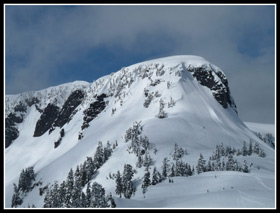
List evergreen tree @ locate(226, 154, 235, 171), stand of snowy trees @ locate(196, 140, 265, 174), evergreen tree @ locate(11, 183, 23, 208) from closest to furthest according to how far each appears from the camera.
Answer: stand of snowy trees @ locate(196, 140, 265, 174)
evergreen tree @ locate(226, 154, 235, 171)
evergreen tree @ locate(11, 183, 23, 208)

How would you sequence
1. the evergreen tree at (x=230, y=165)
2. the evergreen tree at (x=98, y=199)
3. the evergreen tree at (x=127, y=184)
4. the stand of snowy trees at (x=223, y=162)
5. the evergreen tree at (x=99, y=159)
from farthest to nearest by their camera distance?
the evergreen tree at (x=99, y=159) < the evergreen tree at (x=230, y=165) < the stand of snowy trees at (x=223, y=162) < the evergreen tree at (x=127, y=184) < the evergreen tree at (x=98, y=199)

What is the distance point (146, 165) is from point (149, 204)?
60.8 m

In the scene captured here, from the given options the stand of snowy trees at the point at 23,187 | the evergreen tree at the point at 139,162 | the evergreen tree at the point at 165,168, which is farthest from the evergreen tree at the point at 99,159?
the stand of snowy trees at the point at 23,187

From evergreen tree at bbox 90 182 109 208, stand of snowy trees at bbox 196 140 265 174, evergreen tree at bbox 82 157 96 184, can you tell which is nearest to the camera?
evergreen tree at bbox 90 182 109 208


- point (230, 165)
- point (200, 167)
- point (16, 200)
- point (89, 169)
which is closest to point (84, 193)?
point (89, 169)

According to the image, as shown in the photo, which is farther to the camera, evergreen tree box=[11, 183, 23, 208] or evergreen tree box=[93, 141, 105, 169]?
evergreen tree box=[11, 183, 23, 208]

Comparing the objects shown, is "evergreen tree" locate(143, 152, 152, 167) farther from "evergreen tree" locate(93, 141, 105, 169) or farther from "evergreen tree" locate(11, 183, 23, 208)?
"evergreen tree" locate(11, 183, 23, 208)

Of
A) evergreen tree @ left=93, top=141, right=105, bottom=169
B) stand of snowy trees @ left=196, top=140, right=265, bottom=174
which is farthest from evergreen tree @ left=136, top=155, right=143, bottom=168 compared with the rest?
stand of snowy trees @ left=196, top=140, right=265, bottom=174

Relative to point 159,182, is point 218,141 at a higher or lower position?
higher

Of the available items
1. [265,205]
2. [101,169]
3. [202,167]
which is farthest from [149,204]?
[101,169]

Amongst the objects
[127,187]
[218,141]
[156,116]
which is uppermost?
[156,116]

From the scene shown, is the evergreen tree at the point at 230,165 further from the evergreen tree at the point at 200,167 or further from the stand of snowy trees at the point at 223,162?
the evergreen tree at the point at 200,167

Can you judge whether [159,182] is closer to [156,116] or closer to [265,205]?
[265,205]

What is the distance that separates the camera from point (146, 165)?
130 m
